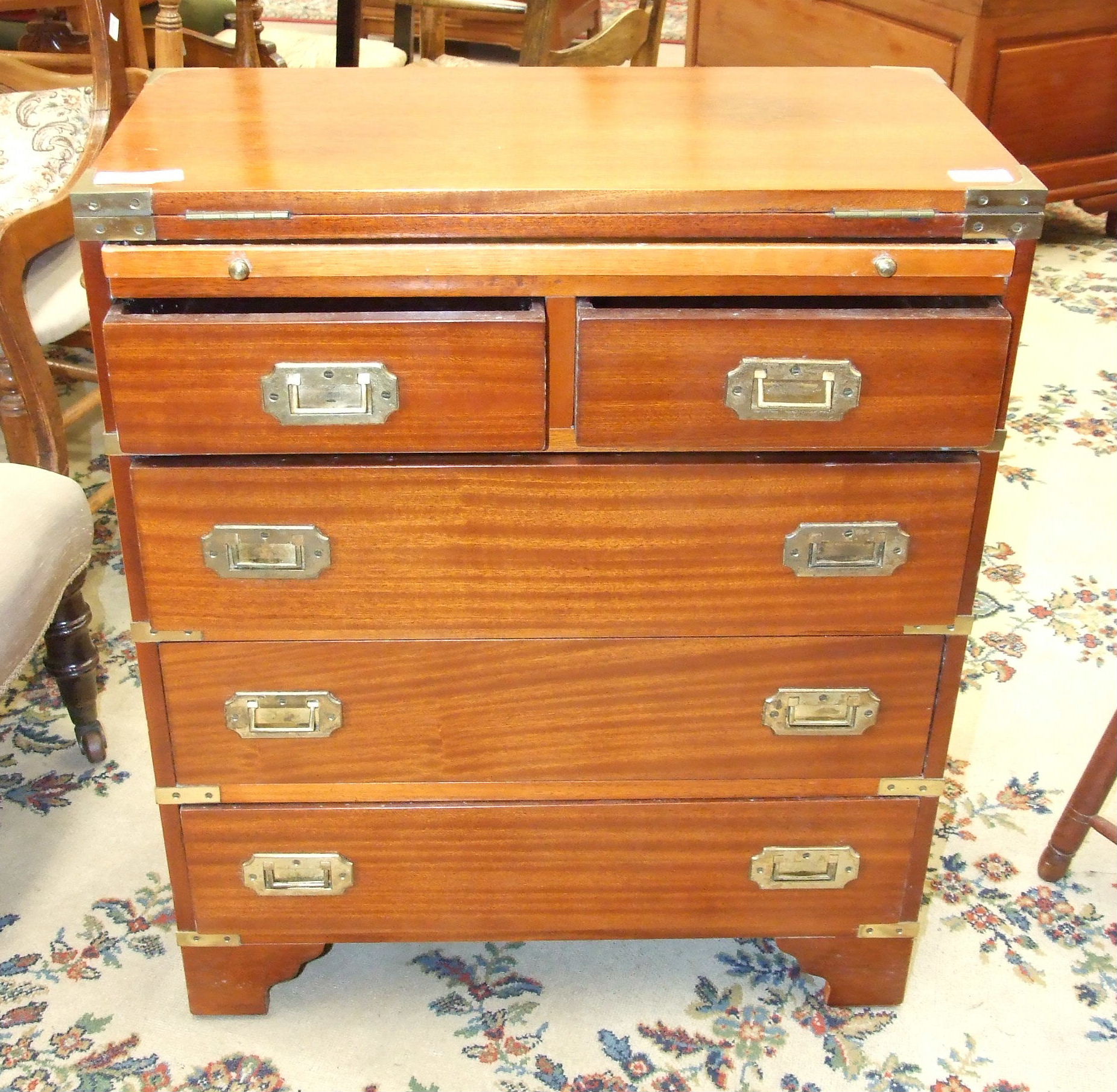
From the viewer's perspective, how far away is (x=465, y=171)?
1318mm

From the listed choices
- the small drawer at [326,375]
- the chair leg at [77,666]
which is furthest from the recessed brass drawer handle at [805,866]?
the chair leg at [77,666]

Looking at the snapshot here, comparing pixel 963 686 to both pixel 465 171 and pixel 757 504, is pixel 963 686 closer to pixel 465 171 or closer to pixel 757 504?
pixel 757 504

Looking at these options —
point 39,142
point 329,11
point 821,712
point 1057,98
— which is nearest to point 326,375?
point 821,712

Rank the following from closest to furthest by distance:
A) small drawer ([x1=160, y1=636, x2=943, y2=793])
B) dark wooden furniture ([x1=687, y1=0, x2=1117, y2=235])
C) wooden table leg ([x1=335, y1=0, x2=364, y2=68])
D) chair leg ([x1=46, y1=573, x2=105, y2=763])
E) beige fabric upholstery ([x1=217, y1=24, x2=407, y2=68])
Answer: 1. small drawer ([x1=160, y1=636, x2=943, y2=793])
2. chair leg ([x1=46, y1=573, x2=105, y2=763])
3. wooden table leg ([x1=335, y1=0, x2=364, y2=68])
4. dark wooden furniture ([x1=687, y1=0, x2=1117, y2=235])
5. beige fabric upholstery ([x1=217, y1=24, x2=407, y2=68])

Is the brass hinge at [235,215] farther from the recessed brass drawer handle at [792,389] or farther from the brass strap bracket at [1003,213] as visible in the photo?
the brass strap bracket at [1003,213]

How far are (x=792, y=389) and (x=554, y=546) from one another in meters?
0.29

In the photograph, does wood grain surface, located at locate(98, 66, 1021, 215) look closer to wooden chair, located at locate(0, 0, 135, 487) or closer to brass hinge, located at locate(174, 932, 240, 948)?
wooden chair, located at locate(0, 0, 135, 487)

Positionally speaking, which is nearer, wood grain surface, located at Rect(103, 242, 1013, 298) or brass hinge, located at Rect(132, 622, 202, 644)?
wood grain surface, located at Rect(103, 242, 1013, 298)

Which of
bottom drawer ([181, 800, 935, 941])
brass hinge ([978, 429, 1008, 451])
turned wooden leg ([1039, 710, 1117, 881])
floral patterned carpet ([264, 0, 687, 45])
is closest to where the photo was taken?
brass hinge ([978, 429, 1008, 451])

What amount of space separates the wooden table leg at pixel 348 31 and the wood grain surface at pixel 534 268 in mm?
1986

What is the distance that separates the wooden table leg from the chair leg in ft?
5.24

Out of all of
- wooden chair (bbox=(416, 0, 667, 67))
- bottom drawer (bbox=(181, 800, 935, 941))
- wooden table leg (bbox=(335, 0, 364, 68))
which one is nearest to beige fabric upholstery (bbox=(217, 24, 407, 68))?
wooden table leg (bbox=(335, 0, 364, 68))

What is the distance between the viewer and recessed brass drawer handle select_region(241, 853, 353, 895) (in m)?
1.60

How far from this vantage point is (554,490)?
1.38 meters
